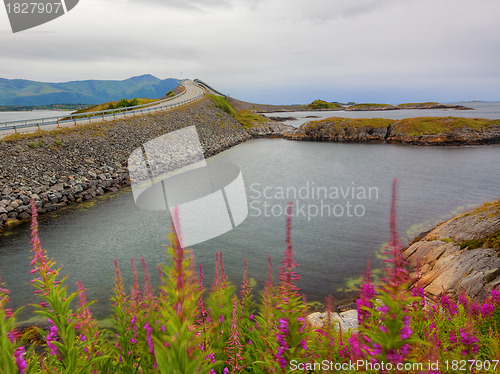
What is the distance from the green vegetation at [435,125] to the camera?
76938mm

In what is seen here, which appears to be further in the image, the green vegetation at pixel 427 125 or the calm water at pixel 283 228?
the green vegetation at pixel 427 125

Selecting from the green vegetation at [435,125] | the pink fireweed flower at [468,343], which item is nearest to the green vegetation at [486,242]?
the pink fireweed flower at [468,343]

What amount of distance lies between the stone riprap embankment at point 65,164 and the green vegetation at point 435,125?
64442 millimetres

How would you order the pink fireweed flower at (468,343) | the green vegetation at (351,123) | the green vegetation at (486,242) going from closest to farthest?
the pink fireweed flower at (468,343) → the green vegetation at (486,242) → the green vegetation at (351,123)

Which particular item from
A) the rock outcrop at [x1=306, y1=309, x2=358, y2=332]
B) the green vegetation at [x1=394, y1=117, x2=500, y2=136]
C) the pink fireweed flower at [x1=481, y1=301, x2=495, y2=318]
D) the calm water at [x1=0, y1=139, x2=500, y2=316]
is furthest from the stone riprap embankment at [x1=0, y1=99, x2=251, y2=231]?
the green vegetation at [x1=394, y1=117, x2=500, y2=136]

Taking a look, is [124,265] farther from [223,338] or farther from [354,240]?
[354,240]

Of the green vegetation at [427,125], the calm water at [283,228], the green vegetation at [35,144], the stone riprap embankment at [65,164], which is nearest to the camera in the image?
the calm water at [283,228]

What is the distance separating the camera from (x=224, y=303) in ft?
28.1

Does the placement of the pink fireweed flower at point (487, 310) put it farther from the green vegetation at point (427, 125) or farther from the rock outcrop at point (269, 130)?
the rock outcrop at point (269, 130)

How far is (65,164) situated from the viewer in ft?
108

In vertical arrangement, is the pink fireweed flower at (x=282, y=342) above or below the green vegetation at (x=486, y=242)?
above

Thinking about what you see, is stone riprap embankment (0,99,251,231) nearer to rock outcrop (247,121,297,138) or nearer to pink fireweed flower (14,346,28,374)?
pink fireweed flower (14,346,28,374)

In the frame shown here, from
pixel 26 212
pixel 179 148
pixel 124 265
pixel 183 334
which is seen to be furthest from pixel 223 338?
pixel 179 148

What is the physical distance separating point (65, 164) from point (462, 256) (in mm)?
36080
